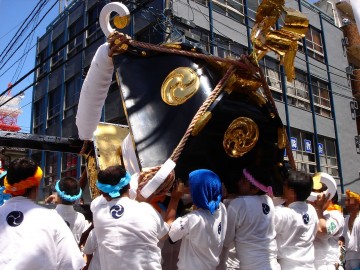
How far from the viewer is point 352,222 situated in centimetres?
450

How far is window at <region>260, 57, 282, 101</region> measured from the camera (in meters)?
15.7

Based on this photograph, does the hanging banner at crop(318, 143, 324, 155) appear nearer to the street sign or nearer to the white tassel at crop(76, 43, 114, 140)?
the street sign

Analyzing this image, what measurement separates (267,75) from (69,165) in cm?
900

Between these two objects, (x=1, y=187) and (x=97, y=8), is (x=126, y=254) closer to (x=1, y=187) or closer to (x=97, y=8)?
(x=1, y=187)

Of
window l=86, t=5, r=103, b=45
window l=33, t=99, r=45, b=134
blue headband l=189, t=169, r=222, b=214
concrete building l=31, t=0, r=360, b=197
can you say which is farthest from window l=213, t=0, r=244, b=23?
blue headband l=189, t=169, r=222, b=214

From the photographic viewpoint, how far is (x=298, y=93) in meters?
17.4

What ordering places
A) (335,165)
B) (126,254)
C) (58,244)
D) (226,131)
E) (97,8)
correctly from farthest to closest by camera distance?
1. (335,165)
2. (97,8)
3. (226,131)
4. (126,254)
5. (58,244)

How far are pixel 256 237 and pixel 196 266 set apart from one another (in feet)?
1.75

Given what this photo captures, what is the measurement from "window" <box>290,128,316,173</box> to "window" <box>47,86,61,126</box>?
424 inches

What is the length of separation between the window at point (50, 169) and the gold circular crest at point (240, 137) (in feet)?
50.5

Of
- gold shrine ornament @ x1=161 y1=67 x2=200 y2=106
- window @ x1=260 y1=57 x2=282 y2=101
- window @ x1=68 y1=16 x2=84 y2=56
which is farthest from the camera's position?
window @ x1=68 y1=16 x2=84 y2=56

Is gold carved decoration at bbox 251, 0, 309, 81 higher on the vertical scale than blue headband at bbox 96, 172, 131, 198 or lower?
higher

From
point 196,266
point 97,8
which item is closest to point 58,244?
point 196,266

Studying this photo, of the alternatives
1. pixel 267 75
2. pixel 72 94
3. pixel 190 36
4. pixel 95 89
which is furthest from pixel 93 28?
pixel 95 89
